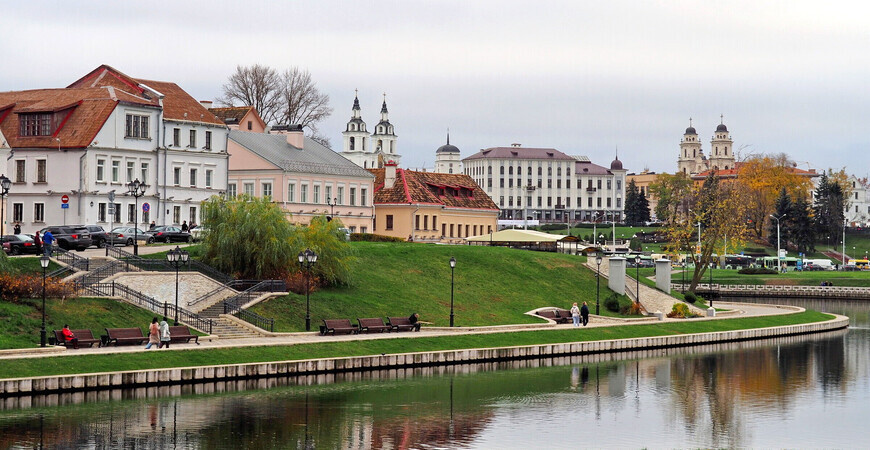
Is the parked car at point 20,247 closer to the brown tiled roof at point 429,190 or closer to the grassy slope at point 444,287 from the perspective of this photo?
the grassy slope at point 444,287

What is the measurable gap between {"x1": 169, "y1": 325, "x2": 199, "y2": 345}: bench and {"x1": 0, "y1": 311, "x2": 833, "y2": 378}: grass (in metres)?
2.81

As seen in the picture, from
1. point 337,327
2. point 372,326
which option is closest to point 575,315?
point 372,326

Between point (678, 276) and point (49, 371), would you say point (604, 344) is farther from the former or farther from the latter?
point (678, 276)

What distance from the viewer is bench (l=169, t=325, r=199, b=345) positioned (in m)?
47.8

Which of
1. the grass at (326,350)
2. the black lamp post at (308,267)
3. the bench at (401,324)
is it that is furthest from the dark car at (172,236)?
the grass at (326,350)

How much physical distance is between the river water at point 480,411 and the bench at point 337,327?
621 centimetres

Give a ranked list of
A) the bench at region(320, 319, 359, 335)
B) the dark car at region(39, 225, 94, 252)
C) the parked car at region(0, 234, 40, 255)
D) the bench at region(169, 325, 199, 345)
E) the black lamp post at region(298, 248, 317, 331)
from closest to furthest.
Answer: the bench at region(169, 325, 199, 345) < the bench at region(320, 319, 359, 335) < the black lamp post at region(298, 248, 317, 331) < the parked car at region(0, 234, 40, 255) < the dark car at region(39, 225, 94, 252)

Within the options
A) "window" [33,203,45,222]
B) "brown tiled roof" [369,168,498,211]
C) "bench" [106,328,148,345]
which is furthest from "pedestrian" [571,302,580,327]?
"brown tiled roof" [369,168,498,211]

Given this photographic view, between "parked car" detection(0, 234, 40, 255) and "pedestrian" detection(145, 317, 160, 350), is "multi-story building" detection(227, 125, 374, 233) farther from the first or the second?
"pedestrian" detection(145, 317, 160, 350)

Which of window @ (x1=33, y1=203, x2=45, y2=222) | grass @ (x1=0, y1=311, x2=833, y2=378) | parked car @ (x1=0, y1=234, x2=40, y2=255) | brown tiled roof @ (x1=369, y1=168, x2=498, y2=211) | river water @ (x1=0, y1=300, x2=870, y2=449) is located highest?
brown tiled roof @ (x1=369, y1=168, x2=498, y2=211)

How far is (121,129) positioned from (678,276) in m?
67.8

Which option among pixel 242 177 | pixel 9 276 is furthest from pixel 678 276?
pixel 9 276

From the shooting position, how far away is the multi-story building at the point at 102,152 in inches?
2931

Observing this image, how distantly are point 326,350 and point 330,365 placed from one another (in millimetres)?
Answer: 1944
